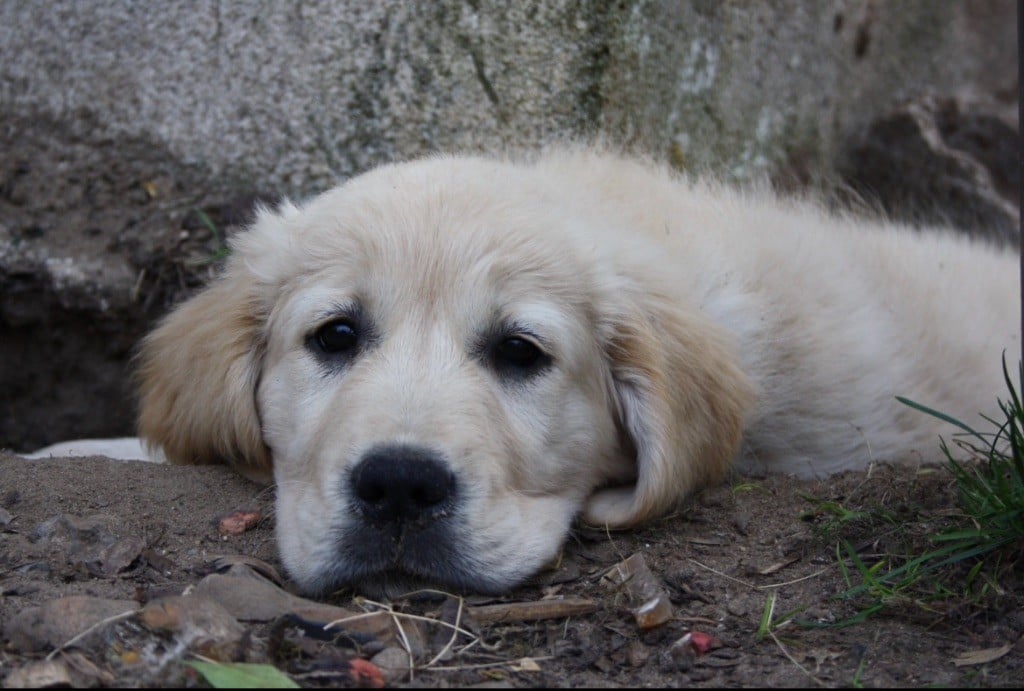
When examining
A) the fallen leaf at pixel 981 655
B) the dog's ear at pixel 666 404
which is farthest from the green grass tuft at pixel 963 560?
the dog's ear at pixel 666 404

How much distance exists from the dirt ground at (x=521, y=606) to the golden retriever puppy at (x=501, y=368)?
15 cm

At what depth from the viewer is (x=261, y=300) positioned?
144 inches

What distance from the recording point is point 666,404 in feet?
11.3

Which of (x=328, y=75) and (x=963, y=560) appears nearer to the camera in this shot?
(x=963, y=560)

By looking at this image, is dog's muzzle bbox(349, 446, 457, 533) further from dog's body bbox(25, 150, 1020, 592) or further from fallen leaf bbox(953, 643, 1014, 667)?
fallen leaf bbox(953, 643, 1014, 667)

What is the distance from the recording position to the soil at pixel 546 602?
241 cm

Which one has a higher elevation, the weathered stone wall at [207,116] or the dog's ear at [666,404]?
the weathered stone wall at [207,116]

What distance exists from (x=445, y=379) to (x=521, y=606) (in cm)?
67

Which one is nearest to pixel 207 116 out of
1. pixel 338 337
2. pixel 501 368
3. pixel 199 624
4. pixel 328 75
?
pixel 328 75

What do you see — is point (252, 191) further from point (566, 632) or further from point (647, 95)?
point (566, 632)

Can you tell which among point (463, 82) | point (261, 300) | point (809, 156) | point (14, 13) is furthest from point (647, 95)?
point (14, 13)

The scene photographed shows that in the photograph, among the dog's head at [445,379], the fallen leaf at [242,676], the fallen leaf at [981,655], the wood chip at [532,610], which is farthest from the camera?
the dog's head at [445,379]

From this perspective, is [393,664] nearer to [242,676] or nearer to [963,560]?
[242,676]

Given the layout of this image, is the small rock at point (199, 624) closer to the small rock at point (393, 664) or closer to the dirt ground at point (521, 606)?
the dirt ground at point (521, 606)
